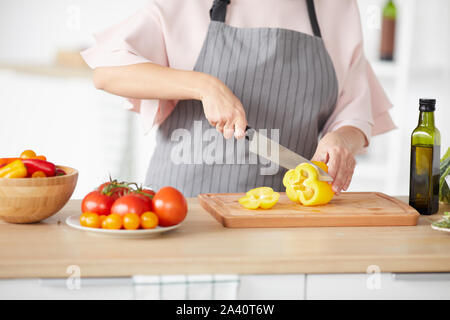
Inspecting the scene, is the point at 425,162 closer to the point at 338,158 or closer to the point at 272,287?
the point at 338,158

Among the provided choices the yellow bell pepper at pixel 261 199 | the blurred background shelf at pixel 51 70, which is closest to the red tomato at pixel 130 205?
the yellow bell pepper at pixel 261 199

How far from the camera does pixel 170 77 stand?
1330mm

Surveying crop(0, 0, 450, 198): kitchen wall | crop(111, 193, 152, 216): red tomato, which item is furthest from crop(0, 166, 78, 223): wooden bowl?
crop(0, 0, 450, 198): kitchen wall

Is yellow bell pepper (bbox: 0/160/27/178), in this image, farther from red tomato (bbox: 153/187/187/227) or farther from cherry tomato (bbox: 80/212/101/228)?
red tomato (bbox: 153/187/187/227)

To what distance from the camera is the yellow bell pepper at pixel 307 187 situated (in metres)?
1.27

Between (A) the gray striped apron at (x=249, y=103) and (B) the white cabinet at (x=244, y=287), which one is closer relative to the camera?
(B) the white cabinet at (x=244, y=287)

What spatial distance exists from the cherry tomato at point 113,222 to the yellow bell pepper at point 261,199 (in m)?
0.32

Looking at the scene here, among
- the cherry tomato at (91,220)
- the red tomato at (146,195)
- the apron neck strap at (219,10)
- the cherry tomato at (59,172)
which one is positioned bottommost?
the cherry tomato at (91,220)

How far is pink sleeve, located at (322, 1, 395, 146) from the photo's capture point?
1.64 metres

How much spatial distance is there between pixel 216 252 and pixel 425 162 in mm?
592

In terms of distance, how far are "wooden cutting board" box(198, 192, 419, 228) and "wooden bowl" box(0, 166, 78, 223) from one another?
1.07 ft

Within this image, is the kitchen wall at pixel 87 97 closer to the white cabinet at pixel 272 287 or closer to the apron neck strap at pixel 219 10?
the apron neck strap at pixel 219 10

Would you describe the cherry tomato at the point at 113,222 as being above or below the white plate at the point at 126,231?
above
